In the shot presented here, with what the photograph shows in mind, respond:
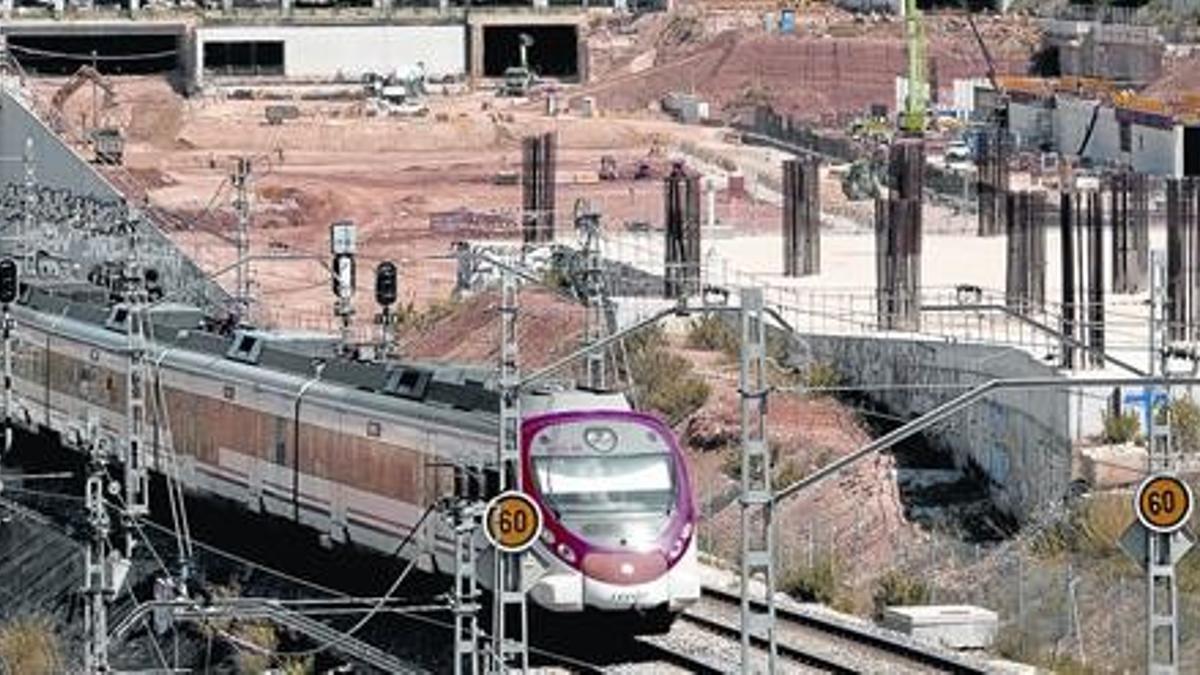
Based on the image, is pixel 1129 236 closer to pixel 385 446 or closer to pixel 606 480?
pixel 385 446

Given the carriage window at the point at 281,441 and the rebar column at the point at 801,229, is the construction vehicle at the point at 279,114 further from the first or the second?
the carriage window at the point at 281,441

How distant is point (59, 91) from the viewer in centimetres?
13062

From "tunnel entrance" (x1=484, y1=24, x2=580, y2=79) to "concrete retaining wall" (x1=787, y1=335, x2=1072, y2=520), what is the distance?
291ft

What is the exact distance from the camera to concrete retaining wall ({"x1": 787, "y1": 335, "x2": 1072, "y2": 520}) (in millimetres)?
52344

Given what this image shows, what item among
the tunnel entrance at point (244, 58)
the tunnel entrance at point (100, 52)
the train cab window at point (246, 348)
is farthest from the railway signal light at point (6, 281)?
the tunnel entrance at point (244, 58)

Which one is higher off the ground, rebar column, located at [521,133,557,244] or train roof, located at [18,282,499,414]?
train roof, located at [18,282,499,414]

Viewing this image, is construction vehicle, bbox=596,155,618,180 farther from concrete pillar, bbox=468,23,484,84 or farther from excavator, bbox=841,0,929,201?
concrete pillar, bbox=468,23,484,84

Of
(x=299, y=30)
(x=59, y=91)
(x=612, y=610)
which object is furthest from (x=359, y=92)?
(x=612, y=610)

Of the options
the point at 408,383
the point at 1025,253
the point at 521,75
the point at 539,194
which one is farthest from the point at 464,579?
the point at 521,75

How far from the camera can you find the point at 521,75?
5763 inches

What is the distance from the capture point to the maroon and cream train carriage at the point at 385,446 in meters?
38.7

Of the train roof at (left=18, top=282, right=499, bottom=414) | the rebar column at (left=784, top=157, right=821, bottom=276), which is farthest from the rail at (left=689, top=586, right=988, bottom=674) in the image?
the rebar column at (left=784, top=157, right=821, bottom=276)

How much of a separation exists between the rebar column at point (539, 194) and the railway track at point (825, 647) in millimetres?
45199

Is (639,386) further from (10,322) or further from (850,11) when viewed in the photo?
(850,11)
